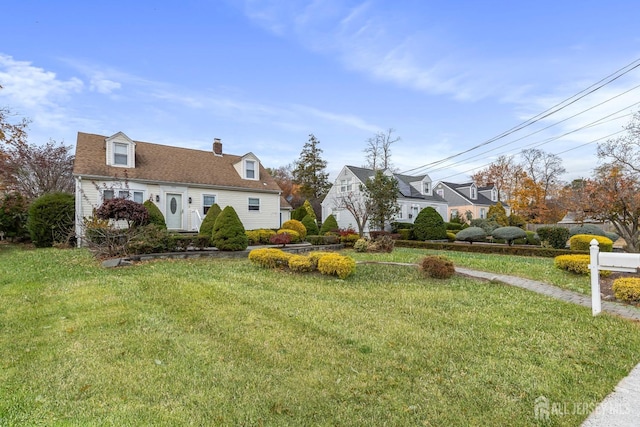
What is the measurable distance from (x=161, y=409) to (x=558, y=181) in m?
48.7

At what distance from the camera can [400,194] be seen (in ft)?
96.1

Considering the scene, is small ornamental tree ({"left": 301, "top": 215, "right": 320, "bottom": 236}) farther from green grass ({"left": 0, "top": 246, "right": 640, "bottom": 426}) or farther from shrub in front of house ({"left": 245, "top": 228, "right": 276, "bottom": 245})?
green grass ({"left": 0, "top": 246, "right": 640, "bottom": 426})

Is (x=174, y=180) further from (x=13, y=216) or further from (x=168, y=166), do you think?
(x=13, y=216)

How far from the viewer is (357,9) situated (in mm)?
Result: 10523

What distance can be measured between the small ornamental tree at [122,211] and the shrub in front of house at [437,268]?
9163 mm

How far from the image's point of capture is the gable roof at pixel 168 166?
16.4 metres

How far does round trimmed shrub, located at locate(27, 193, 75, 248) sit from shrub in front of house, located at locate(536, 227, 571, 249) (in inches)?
866

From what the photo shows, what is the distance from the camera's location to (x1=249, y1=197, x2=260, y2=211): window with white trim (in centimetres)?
2116

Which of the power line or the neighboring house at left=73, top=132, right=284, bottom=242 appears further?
the neighboring house at left=73, top=132, right=284, bottom=242

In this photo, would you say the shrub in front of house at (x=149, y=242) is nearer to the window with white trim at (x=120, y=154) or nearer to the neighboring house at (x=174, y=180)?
the neighboring house at (x=174, y=180)

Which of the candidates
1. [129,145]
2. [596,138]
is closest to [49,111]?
[129,145]

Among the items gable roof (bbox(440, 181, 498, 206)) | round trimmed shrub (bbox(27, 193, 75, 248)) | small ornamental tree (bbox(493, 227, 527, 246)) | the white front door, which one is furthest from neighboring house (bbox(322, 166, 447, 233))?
round trimmed shrub (bbox(27, 193, 75, 248))

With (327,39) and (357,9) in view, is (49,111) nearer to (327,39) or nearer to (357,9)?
(327,39)

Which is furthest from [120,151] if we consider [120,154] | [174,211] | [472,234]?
[472,234]
